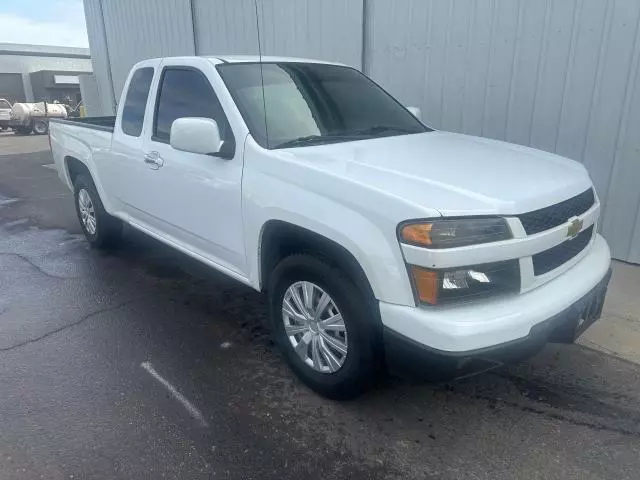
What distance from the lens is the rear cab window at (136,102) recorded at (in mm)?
4281

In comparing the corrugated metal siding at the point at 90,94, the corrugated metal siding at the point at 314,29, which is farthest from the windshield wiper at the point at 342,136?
the corrugated metal siding at the point at 90,94

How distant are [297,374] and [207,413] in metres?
0.58

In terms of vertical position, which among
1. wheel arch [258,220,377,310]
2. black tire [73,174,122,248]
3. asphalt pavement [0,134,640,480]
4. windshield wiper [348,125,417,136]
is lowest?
asphalt pavement [0,134,640,480]

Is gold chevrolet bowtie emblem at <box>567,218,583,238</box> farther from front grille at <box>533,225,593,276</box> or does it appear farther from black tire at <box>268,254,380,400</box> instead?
black tire at <box>268,254,380,400</box>

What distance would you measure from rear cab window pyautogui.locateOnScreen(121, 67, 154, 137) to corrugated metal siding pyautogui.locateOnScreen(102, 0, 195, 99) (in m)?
6.28

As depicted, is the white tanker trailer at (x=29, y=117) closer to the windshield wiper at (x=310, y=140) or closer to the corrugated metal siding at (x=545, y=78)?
the corrugated metal siding at (x=545, y=78)

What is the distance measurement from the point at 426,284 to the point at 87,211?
4.53 m

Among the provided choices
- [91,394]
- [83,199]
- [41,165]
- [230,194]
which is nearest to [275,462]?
[91,394]

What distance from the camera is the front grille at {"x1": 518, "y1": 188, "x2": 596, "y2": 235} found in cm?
239

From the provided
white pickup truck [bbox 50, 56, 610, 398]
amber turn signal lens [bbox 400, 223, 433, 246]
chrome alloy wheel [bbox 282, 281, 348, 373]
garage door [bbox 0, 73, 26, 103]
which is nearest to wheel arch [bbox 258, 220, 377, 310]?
white pickup truck [bbox 50, 56, 610, 398]

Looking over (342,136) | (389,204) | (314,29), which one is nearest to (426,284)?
(389,204)

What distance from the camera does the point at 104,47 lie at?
13.8 meters

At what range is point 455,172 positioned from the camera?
2.68m

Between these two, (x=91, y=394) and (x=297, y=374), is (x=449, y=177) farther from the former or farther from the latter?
(x=91, y=394)
